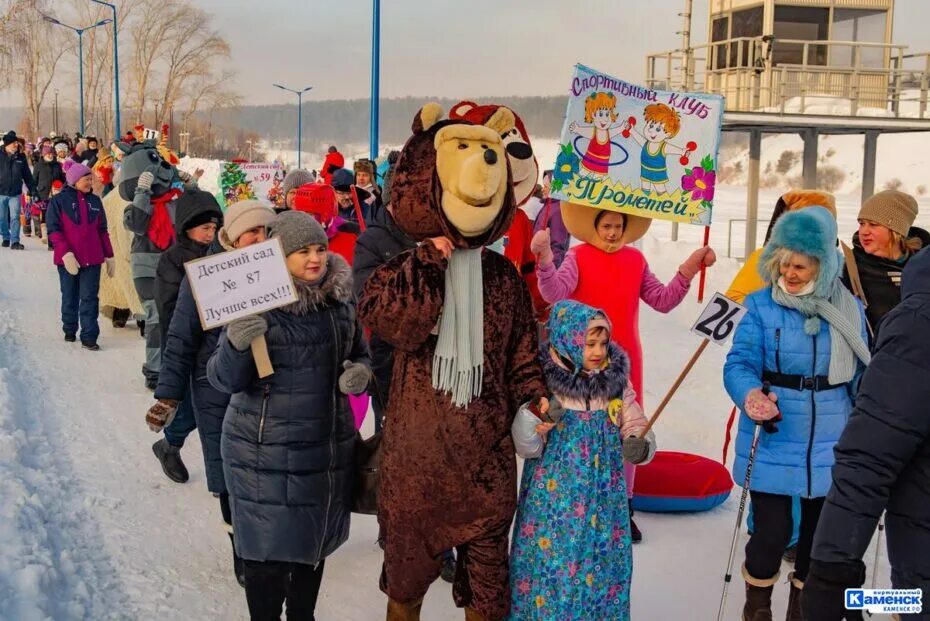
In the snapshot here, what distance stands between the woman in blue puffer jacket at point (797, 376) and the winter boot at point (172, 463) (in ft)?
11.2

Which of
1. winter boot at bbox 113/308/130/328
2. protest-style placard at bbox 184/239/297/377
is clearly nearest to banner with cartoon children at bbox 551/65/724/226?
protest-style placard at bbox 184/239/297/377

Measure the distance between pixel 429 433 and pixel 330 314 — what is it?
66 cm

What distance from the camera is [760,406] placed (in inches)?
135

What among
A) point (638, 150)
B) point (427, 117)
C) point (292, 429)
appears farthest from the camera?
point (638, 150)

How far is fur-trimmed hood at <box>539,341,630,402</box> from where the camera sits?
3.20 metres

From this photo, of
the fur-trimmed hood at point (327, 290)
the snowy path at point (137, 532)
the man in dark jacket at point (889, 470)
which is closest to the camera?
the man in dark jacket at point (889, 470)

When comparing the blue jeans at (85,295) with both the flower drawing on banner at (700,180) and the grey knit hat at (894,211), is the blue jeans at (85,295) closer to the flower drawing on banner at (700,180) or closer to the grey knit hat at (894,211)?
the flower drawing on banner at (700,180)

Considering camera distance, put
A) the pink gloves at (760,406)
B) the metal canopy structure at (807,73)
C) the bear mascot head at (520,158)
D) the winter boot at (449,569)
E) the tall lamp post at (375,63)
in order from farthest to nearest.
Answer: the metal canopy structure at (807,73) < the tall lamp post at (375,63) < the winter boot at (449,569) < the bear mascot head at (520,158) < the pink gloves at (760,406)

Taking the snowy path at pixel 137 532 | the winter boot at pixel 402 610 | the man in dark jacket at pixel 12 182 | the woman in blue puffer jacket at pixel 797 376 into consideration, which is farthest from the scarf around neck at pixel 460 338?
the man in dark jacket at pixel 12 182

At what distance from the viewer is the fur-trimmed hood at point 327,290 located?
3322mm

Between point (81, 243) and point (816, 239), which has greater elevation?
point (816, 239)

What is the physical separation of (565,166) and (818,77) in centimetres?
1363

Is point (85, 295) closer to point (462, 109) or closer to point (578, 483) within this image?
point (462, 109)

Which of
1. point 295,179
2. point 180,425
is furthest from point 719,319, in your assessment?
point 295,179
